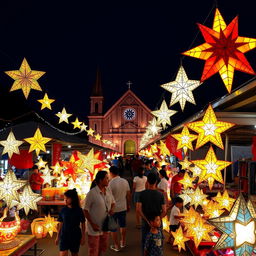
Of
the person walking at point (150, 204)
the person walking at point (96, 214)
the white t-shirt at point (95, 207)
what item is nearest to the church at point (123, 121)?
the person walking at point (150, 204)

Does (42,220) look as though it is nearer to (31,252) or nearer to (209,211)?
(31,252)

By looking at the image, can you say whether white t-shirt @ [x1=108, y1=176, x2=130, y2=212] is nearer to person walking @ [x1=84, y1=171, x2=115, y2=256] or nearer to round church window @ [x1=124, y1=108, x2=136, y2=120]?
person walking @ [x1=84, y1=171, x2=115, y2=256]

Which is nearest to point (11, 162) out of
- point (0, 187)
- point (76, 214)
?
point (0, 187)

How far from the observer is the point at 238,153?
1186 centimetres

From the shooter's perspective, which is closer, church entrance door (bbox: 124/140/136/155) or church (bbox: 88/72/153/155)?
church (bbox: 88/72/153/155)

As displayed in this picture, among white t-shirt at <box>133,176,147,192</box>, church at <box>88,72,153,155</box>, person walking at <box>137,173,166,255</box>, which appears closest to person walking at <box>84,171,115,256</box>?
person walking at <box>137,173,166,255</box>

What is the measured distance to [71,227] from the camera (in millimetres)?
4406

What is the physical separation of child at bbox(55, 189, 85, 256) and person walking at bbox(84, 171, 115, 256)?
0.52ft

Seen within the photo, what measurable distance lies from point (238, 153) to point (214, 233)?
717 cm

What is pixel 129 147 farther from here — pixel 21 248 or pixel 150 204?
pixel 21 248

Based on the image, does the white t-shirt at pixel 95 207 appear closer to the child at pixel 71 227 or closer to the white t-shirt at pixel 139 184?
the child at pixel 71 227

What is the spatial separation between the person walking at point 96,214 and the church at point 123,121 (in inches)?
1891

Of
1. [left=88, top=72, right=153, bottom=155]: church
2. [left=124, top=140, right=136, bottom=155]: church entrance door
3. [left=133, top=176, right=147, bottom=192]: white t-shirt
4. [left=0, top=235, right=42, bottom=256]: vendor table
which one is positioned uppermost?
[left=88, top=72, right=153, bottom=155]: church

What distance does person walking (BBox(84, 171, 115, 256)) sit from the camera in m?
4.44
